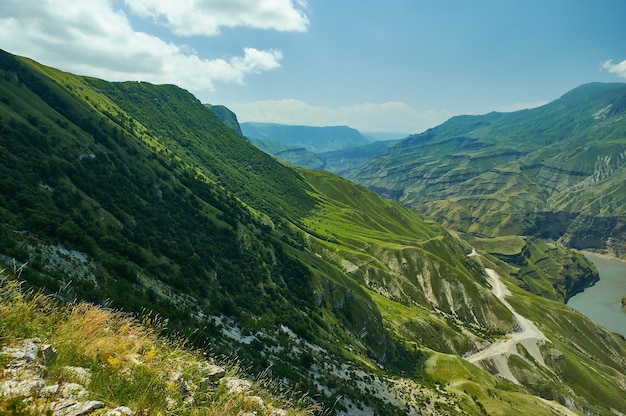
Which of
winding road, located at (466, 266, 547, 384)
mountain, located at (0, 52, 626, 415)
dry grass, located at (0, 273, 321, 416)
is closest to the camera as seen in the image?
dry grass, located at (0, 273, 321, 416)

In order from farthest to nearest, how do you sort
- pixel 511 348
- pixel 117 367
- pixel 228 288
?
pixel 511 348 < pixel 228 288 < pixel 117 367

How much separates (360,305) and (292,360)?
63.9 m

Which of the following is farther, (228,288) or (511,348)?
(511,348)

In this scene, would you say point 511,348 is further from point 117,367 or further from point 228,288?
point 117,367

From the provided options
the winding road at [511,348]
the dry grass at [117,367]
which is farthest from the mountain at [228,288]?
the winding road at [511,348]

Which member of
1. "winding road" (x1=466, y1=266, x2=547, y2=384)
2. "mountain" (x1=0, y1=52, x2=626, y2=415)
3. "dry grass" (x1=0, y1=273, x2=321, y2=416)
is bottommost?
"winding road" (x1=466, y1=266, x2=547, y2=384)

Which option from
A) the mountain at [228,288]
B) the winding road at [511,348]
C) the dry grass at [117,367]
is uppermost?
the dry grass at [117,367]

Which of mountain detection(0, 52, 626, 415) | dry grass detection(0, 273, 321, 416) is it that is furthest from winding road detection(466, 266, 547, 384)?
dry grass detection(0, 273, 321, 416)

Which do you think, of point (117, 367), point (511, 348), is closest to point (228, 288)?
point (117, 367)

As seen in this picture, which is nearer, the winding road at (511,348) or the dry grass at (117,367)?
the dry grass at (117,367)

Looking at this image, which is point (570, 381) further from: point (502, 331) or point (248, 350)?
point (248, 350)

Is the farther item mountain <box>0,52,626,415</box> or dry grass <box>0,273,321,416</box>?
mountain <box>0,52,626,415</box>

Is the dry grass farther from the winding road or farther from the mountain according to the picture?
the winding road

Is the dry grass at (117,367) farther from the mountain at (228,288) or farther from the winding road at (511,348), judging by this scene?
the winding road at (511,348)
